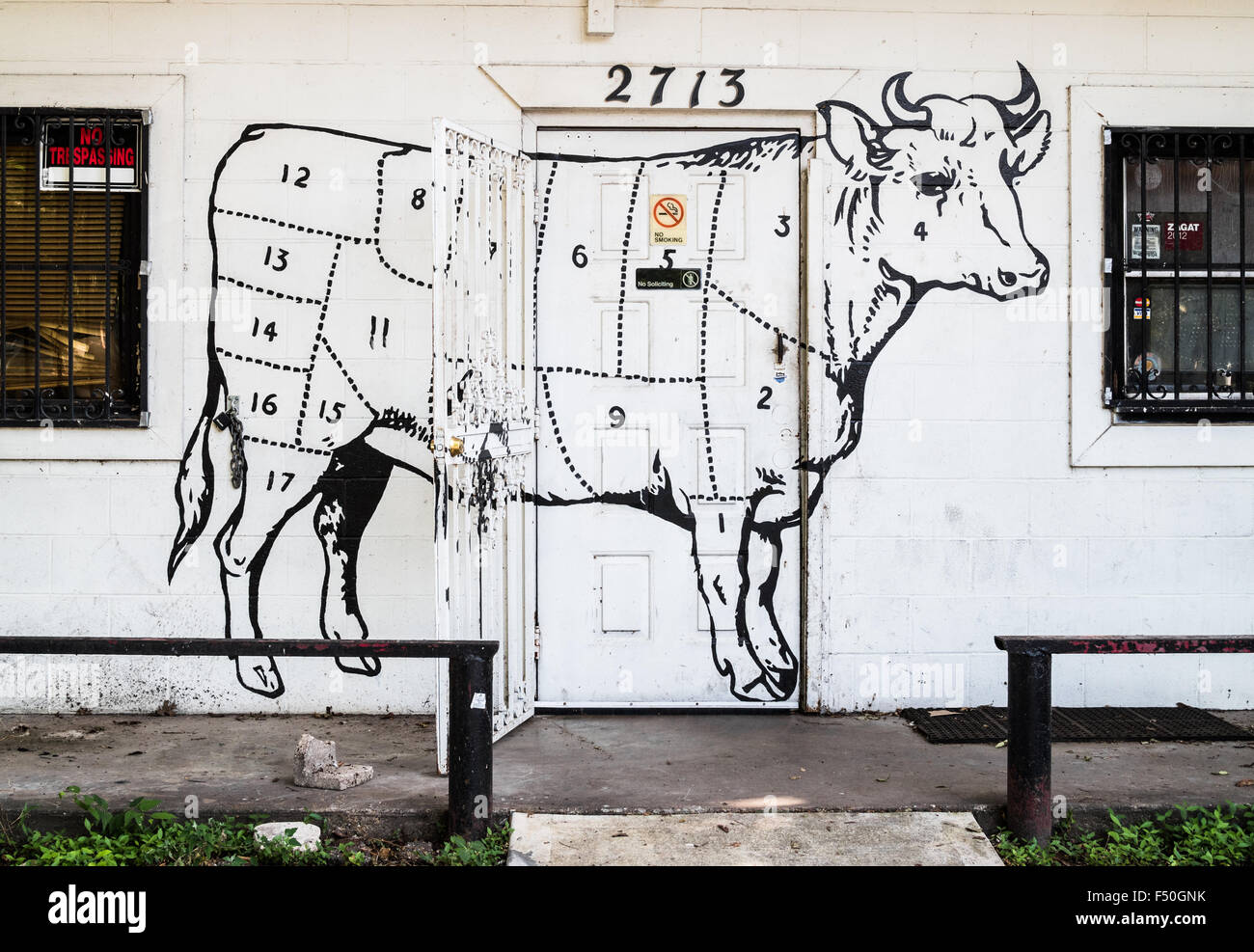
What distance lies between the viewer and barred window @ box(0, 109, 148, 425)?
17.7 ft

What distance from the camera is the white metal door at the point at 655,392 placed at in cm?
542

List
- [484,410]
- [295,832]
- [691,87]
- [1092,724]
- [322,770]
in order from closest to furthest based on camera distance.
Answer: [295,832]
[322,770]
[484,410]
[1092,724]
[691,87]

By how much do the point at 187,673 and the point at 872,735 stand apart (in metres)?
3.15

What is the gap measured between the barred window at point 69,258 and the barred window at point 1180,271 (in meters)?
4.54

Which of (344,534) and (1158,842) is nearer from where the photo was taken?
(1158,842)

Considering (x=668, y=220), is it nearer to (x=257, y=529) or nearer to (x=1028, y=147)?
(x=1028, y=147)

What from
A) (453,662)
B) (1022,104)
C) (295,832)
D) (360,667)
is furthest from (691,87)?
(295,832)

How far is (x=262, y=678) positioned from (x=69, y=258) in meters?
2.14

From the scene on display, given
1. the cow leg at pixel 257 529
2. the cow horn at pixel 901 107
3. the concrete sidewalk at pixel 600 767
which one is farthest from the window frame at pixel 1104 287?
the cow leg at pixel 257 529

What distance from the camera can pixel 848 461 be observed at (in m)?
5.43

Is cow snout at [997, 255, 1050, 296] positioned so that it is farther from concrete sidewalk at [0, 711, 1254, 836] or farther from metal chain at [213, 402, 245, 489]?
metal chain at [213, 402, 245, 489]

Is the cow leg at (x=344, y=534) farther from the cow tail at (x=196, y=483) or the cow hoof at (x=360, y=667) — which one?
the cow tail at (x=196, y=483)
